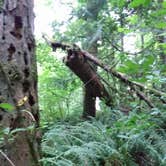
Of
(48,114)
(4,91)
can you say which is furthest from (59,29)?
(4,91)

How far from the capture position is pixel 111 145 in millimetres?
3467

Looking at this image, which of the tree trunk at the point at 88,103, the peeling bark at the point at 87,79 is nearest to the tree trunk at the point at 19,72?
the peeling bark at the point at 87,79

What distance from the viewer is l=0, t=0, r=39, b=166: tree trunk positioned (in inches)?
73.8

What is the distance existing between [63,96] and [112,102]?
0.81 meters


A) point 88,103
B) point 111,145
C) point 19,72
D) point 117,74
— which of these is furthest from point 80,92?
point 19,72

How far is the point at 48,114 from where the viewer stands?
199 inches

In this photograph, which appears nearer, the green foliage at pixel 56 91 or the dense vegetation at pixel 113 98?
the dense vegetation at pixel 113 98

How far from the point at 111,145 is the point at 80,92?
9.12 ft

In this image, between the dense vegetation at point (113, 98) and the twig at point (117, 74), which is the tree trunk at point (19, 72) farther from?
the twig at point (117, 74)

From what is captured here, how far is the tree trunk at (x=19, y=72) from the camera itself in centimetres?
188

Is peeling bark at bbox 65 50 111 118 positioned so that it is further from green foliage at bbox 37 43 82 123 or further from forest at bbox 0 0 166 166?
green foliage at bbox 37 43 82 123

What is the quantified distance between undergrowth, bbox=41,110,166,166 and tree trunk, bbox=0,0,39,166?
89 centimetres

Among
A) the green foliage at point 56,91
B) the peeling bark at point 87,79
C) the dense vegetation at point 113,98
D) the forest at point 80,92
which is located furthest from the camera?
the green foliage at point 56,91

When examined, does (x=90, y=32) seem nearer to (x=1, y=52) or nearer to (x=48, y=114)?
(x=48, y=114)
